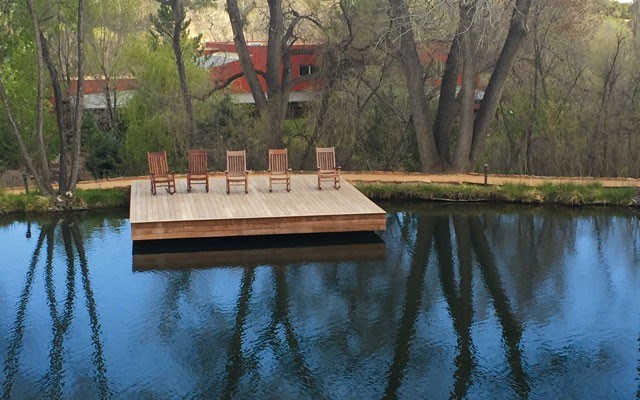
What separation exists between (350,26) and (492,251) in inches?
277

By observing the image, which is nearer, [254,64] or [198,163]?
[198,163]

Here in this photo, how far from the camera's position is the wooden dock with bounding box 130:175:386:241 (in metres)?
9.51

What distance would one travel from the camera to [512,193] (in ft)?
40.7

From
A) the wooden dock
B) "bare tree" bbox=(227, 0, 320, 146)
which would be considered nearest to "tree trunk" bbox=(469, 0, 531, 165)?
"bare tree" bbox=(227, 0, 320, 146)

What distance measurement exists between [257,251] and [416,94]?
6.04 m

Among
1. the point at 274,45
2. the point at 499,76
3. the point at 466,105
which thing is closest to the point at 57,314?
the point at 466,105

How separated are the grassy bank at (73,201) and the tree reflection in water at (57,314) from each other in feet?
2.74

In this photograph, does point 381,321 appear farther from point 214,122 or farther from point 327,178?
point 214,122

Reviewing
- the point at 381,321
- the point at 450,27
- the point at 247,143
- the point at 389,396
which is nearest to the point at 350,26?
the point at 450,27

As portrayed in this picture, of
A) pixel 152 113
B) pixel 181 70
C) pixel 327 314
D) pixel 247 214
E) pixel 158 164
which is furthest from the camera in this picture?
pixel 152 113

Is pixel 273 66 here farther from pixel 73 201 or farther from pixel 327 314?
pixel 327 314

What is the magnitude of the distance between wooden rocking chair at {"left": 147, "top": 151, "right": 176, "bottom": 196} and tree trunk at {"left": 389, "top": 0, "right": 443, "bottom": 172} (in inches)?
206

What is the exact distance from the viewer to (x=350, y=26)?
1497 centimetres

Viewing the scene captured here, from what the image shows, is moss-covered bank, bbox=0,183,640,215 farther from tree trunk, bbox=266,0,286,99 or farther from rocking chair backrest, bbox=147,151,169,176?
tree trunk, bbox=266,0,286,99
